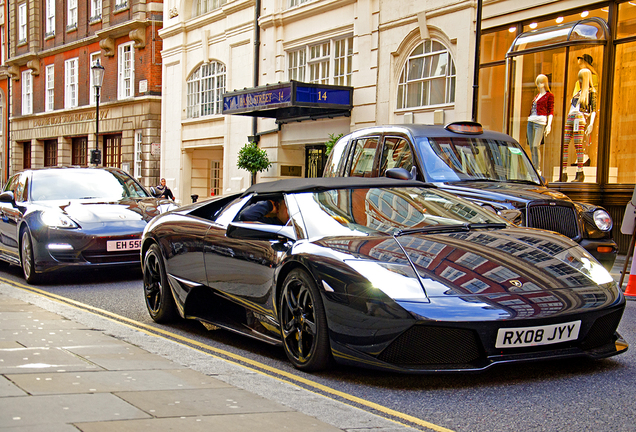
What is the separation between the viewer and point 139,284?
9.45m

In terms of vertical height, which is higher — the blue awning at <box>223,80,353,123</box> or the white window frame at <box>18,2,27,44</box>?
the white window frame at <box>18,2,27,44</box>

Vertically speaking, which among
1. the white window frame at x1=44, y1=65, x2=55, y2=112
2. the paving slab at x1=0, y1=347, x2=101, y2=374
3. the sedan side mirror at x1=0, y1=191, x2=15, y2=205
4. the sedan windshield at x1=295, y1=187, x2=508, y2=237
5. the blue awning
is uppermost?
the white window frame at x1=44, y1=65, x2=55, y2=112

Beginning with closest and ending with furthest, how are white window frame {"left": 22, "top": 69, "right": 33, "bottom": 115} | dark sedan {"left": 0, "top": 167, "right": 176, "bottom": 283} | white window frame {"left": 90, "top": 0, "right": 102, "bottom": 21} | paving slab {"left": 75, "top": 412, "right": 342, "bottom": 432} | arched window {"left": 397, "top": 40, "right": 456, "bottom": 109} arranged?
paving slab {"left": 75, "top": 412, "right": 342, "bottom": 432} → dark sedan {"left": 0, "top": 167, "right": 176, "bottom": 283} → arched window {"left": 397, "top": 40, "right": 456, "bottom": 109} → white window frame {"left": 90, "top": 0, "right": 102, "bottom": 21} → white window frame {"left": 22, "top": 69, "right": 33, "bottom": 115}

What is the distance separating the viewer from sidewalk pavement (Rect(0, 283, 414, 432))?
3.31 metres

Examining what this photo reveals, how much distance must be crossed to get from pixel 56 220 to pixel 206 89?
21160 mm

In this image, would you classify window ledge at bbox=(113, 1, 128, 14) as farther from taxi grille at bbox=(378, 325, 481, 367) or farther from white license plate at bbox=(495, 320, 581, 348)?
white license plate at bbox=(495, 320, 581, 348)

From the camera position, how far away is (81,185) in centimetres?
1069

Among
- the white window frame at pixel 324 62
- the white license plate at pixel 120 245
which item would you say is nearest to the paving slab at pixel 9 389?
the white license plate at pixel 120 245

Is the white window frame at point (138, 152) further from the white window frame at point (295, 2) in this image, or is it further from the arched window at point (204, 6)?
the white window frame at point (295, 2)

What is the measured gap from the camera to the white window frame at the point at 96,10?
3947 cm

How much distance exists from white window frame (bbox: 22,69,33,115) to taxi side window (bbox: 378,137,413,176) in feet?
145

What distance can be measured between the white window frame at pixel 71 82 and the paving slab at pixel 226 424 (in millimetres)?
41338

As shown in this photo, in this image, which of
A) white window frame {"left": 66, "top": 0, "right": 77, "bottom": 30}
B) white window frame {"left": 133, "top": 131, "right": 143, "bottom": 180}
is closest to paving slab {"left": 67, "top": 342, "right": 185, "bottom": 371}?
white window frame {"left": 133, "top": 131, "right": 143, "bottom": 180}

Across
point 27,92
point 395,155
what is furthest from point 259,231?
point 27,92
